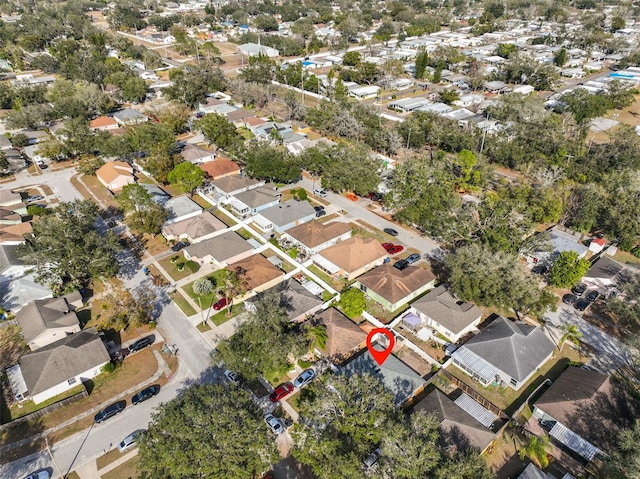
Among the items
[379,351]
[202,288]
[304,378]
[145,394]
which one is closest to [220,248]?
[202,288]

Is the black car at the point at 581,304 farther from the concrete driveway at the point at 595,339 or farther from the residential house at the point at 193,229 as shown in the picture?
the residential house at the point at 193,229

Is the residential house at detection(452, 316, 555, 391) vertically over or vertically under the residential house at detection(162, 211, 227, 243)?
over

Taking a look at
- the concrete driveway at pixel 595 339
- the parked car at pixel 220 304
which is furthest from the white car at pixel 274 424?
the concrete driveway at pixel 595 339

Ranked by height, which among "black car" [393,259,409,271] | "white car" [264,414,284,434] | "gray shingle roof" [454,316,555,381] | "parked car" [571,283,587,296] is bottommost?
"black car" [393,259,409,271]

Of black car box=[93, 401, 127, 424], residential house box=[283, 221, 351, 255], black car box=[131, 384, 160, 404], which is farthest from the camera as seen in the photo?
residential house box=[283, 221, 351, 255]

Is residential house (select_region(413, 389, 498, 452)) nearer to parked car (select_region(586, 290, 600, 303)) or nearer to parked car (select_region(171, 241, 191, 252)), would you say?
parked car (select_region(586, 290, 600, 303))

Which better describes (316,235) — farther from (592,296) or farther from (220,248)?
(592,296)

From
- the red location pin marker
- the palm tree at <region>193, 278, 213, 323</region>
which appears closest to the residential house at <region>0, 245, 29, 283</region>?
the palm tree at <region>193, 278, 213, 323</region>
